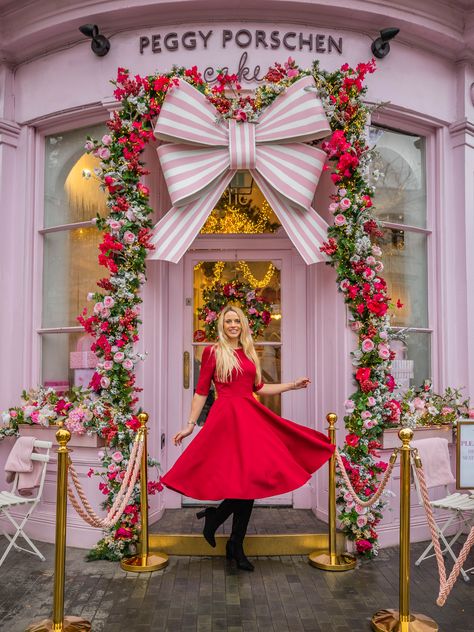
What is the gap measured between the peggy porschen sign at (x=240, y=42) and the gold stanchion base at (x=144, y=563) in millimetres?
4115

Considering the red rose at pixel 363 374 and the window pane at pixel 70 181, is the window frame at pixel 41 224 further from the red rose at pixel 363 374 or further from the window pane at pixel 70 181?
the red rose at pixel 363 374

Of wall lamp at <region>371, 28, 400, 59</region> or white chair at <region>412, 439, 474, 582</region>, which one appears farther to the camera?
wall lamp at <region>371, 28, 400, 59</region>

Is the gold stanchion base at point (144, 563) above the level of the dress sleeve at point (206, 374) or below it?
below

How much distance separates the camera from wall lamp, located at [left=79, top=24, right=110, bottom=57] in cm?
553

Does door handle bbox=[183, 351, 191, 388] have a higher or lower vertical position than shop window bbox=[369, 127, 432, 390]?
lower

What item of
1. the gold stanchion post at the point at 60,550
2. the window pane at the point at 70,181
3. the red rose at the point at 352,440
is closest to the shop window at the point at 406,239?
the red rose at the point at 352,440

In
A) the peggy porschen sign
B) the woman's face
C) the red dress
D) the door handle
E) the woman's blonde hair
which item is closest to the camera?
the red dress

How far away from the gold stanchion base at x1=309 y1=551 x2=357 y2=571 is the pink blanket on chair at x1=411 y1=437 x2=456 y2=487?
2.96 feet

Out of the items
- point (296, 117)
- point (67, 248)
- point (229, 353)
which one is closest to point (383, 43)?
point (296, 117)

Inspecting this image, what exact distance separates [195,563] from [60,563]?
1.60 m

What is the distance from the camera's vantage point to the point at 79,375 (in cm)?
586

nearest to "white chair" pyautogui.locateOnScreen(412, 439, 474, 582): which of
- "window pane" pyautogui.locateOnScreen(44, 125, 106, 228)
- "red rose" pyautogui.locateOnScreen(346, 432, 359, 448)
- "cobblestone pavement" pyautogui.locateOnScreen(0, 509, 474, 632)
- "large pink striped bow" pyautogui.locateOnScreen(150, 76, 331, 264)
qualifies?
"cobblestone pavement" pyautogui.locateOnScreen(0, 509, 474, 632)

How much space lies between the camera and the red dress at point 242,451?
179 inches

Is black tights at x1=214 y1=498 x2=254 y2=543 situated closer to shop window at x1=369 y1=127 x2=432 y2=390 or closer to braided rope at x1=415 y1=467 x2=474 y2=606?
braided rope at x1=415 y1=467 x2=474 y2=606
